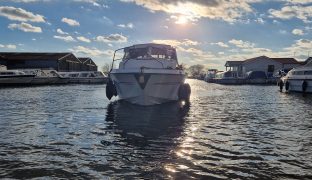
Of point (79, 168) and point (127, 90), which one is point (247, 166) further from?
point (127, 90)

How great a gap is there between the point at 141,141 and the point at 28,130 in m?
4.27

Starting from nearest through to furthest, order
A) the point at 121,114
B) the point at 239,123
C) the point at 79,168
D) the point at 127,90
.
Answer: the point at 79,168 < the point at 239,123 < the point at 121,114 < the point at 127,90

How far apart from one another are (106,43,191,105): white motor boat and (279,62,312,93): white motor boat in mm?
15644

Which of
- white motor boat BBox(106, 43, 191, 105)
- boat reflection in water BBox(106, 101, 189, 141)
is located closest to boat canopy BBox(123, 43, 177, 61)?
white motor boat BBox(106, 43, 191, 105)

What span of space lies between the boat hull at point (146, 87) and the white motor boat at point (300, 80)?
56.9 feet

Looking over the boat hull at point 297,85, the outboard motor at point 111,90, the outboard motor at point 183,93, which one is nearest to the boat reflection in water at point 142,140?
the outboard motor at point 183,93

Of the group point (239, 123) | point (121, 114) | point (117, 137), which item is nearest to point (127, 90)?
point (121, 114)

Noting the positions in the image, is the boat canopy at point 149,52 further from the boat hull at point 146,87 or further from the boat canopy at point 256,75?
the boat canopy at point 256,75

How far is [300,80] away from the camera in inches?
1411

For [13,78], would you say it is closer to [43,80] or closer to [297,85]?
[43,80]

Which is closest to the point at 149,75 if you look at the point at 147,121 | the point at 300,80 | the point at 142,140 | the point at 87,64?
the point at 147,121

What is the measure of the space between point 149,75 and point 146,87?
722mm

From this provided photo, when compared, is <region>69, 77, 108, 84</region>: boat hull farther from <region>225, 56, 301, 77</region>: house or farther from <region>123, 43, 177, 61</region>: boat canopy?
<region>123, 43, 177, 61</region>: boat canopy

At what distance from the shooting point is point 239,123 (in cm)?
1449
